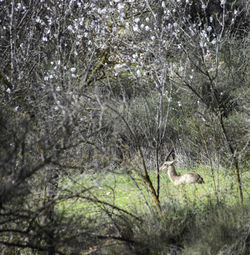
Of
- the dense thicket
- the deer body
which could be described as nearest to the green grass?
the deer body

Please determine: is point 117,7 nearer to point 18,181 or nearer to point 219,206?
point 219,206

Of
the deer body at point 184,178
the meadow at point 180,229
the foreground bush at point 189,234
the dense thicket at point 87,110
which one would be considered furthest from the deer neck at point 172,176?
the foreground bush at point 189,234

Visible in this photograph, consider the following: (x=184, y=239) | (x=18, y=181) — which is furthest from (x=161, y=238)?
(x=18, y=181)

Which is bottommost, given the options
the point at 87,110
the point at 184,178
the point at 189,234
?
the point at 189,234

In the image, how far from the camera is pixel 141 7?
241 inches

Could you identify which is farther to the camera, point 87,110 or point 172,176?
point 172,176

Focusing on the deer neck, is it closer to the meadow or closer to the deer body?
the deer body

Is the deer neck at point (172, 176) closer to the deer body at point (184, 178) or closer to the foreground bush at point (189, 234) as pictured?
the deer body at point (184, 178)

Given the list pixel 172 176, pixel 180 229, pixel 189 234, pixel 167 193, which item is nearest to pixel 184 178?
pixel 172 176

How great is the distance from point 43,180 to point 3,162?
90cm

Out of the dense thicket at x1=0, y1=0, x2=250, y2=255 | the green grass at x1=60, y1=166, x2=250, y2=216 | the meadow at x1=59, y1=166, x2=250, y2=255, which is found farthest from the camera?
the green grass at x1=60, y1=166, x2=250, y2=216

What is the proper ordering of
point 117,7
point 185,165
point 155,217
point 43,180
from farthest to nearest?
point 185,165
point 117,7
point 155,217
point 43,180

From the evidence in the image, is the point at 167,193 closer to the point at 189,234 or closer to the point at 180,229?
the point at 180,229

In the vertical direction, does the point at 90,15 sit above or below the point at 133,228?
above
